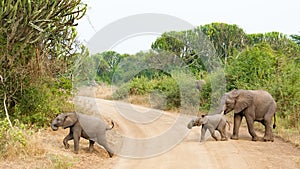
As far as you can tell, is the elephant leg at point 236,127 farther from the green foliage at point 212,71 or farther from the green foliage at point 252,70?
the green foliage at point 252,70

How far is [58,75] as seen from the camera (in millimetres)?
15453

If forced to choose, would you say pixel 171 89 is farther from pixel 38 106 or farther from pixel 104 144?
pixel 104 144

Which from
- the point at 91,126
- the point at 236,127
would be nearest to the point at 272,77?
the point at 236,127

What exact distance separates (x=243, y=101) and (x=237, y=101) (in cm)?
19

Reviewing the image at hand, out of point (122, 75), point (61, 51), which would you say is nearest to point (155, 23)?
point (61, 51)

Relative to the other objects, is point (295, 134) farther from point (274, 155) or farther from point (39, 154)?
point (39, 154)

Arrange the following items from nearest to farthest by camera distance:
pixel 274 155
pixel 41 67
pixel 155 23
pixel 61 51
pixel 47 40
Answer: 1. pixel 274 155
2. pixel 41 67
3. pixel 47 40
4. pixel 61 51
5. pixel 155 23

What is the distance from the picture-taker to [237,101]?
1338 centimetres

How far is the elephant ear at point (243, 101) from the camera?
13.3 meters

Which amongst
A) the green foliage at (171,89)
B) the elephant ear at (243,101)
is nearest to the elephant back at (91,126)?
the elephant ear at (243,101)

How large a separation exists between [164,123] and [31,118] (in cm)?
601

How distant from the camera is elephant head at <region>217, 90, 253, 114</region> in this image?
13281mm

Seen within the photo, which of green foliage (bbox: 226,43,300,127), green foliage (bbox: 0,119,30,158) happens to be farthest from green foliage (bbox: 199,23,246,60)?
green foliage (bbox: 0,119,30,158)

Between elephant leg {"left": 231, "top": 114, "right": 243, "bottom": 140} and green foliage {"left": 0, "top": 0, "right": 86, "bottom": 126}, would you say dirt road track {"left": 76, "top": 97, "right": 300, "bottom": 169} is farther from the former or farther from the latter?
green foliage {"left": 0, "top": 0, "right": 86, "bottom": 126}
